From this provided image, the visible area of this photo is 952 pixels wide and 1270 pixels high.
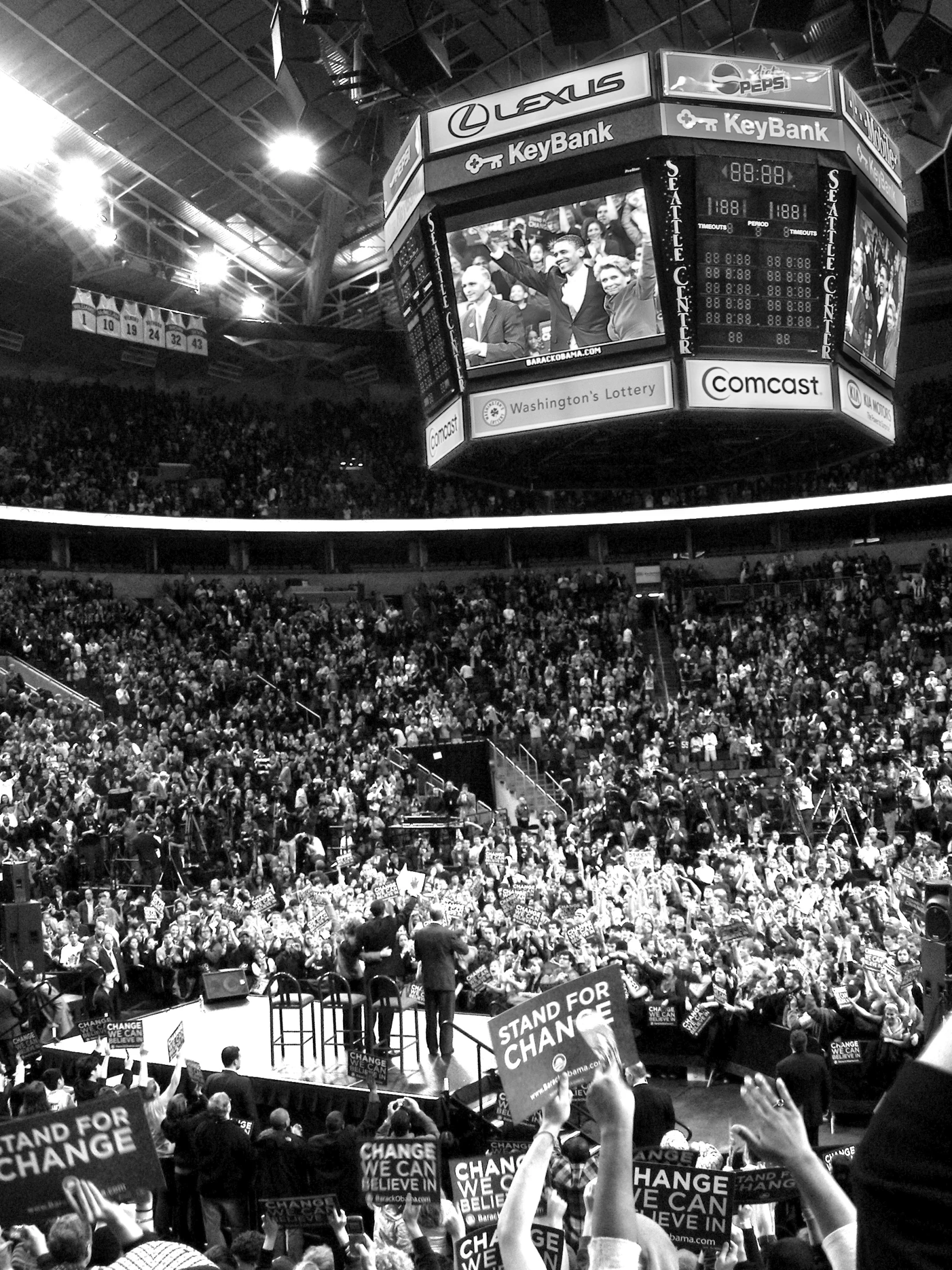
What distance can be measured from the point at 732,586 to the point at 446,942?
3055cm

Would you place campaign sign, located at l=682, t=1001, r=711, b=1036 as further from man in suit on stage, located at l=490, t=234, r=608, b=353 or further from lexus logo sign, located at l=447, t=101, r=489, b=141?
lexus logo sign, located at l=447, t=101, r=489, b=141

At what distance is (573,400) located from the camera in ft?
56.1

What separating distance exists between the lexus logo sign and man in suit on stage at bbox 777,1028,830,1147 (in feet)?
39.8

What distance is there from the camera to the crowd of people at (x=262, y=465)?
40.2 meters

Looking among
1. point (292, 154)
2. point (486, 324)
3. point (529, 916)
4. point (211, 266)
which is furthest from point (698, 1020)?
point (211, 266)

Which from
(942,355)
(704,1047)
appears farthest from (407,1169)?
(942,355)

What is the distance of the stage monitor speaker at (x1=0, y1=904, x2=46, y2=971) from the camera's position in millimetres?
17625

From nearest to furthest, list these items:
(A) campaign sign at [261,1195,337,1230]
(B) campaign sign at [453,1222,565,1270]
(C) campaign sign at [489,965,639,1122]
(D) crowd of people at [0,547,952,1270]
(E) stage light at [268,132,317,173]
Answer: (B) campaign sign at [453,1222,565,1270] < (C) campaign sign at [489,965,639,1122] < (A) campaign sign at [261,1195,337,1230] < (D) crowd of people at [0,547,952,1270] < (E) stage light at [268,132,317,173]

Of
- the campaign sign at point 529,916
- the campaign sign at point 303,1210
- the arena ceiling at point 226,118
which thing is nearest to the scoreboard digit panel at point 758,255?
the arena ceiling at point 226,118

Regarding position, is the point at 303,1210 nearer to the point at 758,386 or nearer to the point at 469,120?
the point at 758,386

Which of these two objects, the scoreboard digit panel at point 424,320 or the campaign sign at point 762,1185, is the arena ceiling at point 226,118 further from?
the campaign sign at point 762,1185

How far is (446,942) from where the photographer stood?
12.6 m

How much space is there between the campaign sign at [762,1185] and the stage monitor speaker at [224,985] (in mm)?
12784

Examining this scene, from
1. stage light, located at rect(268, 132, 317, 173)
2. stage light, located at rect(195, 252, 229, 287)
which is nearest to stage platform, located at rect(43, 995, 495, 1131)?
stage light, located at rect(268, 132, 317, 173)
